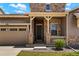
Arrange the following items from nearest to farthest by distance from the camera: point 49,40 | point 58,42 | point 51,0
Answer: point 51,0, point 58,42, point 49,40

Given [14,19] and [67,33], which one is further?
[14,19]

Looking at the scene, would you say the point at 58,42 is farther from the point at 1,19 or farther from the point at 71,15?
the point at 1,19

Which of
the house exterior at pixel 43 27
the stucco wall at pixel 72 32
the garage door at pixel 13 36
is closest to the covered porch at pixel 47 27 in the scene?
the house exterior at pixel 43 27

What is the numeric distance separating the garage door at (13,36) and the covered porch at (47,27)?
1.18 metres

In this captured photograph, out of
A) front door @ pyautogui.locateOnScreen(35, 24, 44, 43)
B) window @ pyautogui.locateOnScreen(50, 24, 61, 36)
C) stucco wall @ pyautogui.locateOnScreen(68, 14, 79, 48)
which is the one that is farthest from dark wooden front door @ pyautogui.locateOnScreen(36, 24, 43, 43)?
stucco wall @ pyautogui.locateOnScreen(68, 14, 79, 48)

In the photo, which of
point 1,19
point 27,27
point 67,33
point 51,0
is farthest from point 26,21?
point 51,0

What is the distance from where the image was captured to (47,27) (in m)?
21.5

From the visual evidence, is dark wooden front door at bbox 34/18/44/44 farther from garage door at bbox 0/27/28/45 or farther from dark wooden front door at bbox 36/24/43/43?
garage door at bbox 0/27/28/45

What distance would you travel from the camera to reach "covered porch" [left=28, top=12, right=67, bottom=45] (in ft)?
70.3

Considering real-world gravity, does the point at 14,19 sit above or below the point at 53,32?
above

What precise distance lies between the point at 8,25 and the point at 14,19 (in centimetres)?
122

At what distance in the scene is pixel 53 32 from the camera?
24.3m

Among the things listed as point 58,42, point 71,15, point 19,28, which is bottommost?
point 58,42

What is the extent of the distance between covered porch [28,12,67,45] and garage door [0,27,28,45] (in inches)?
46.4
